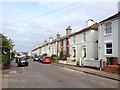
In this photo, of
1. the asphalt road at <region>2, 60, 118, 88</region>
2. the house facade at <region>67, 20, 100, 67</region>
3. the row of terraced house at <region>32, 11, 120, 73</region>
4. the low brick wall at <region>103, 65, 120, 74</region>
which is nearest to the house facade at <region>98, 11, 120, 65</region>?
the row of terraced house at <region>32, 11, 120, 73</region>

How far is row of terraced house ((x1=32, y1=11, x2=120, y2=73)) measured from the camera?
26125 mm

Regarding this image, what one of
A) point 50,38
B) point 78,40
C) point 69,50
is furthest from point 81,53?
point 50,38

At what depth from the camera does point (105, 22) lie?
93.1 ft

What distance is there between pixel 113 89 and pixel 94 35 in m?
22.5

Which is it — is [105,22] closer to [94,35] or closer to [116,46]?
[116,46]

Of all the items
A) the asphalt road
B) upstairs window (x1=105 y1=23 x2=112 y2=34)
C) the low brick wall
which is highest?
upstairs window (x1=105 y1=23 x2=112 y2=34)

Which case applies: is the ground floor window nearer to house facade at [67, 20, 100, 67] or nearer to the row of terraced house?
the row of terraced house

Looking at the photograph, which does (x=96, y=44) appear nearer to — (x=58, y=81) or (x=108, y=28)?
(x=108, y=28)

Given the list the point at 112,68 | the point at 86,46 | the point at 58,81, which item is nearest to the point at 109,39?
the point at 112,68

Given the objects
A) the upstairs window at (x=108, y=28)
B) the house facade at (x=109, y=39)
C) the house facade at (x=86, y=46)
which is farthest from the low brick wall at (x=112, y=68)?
the upstairs window at (x=108, y=28)

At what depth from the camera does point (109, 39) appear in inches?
1085

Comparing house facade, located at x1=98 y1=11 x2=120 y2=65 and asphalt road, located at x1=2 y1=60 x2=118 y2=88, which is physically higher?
→ house facade, located at x1=98 y1=11 x2=120 y2=65

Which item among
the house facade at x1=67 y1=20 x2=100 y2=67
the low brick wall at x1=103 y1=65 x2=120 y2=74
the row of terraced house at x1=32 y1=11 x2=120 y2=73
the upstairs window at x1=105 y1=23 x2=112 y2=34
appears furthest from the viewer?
the house facade at x1=67 y1=20 x2=100 y2=67

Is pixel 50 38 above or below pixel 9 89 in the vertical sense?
above
